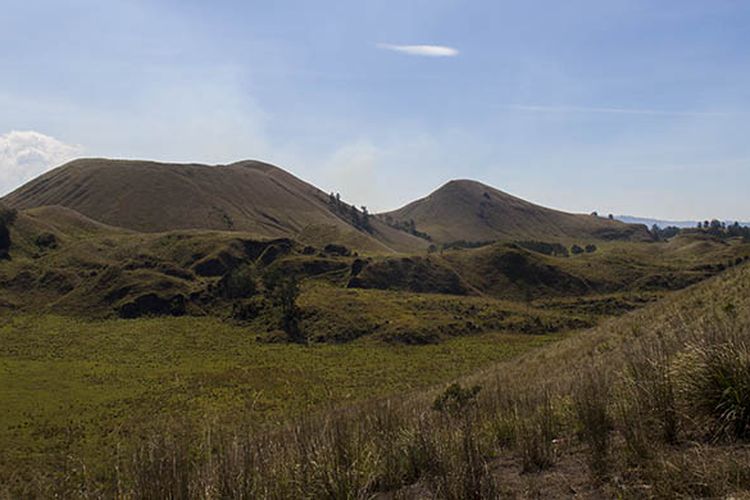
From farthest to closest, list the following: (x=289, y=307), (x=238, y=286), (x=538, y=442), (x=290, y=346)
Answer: (x=238, y=286) < (x=289, y=307) < (x=290, y=346) < (x=538, y=442)

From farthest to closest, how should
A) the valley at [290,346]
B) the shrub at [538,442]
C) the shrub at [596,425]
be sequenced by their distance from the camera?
the valley at [290,346]
the shrub at [538,442]
the shrub at [596,425]

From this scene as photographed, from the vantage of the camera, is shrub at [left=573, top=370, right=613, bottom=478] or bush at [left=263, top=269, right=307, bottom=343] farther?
bush at [left=263, top=269, right=307, bottom=343]

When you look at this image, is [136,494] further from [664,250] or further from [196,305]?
[664,250]

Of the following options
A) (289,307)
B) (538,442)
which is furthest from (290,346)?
(538,442)

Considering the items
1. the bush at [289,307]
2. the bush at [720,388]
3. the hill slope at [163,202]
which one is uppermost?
the hill slope at [163,202]

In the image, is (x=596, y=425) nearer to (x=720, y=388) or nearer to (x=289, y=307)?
(x=720, y=388)

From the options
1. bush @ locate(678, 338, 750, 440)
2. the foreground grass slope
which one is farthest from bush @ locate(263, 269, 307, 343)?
bush @ locate(678, 338, 750, 440)

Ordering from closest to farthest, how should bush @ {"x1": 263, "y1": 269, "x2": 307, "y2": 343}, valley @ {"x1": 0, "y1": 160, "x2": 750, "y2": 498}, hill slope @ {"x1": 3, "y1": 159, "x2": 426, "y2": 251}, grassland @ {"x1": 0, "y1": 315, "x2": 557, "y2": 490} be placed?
valley @ {"x1": 0, "y1": 160, "x2": 750, "y2": 498} → grassland @ {"x1": 0, "y1": 315, "x2": 557, "y2": 490} → bush @ {"x1": 263, "y1": 269, "x2": 307, "y2": 343} → hill slope @ {"x1": 3, "y1": 159, "x2": 426, "y2": 251}

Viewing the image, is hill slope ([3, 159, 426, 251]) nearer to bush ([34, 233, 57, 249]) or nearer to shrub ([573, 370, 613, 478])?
bush ([34, 233, 57, 249])

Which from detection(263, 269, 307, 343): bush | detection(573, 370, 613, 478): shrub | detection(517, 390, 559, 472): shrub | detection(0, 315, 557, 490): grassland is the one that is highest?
detection(573, 370, 613, 478): shrub

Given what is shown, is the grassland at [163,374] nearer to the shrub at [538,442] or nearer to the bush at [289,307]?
the bush at [289,307]

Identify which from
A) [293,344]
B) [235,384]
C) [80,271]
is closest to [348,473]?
[235,384]

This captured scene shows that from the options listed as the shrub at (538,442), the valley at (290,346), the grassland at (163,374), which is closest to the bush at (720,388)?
the valley at (290,346)

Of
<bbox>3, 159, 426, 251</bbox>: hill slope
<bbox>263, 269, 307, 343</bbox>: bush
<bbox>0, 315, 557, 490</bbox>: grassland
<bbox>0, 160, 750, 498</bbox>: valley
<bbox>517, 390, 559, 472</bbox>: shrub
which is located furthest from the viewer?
<bbox>3, 159, 426, 251</bbox>: hill slope
